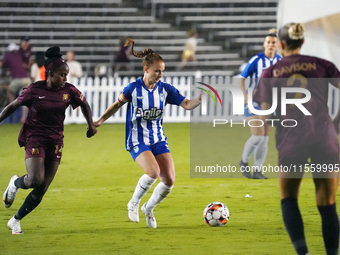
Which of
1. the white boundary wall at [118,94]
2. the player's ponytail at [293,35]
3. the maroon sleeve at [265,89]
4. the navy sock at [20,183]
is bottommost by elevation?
the white boundary wall at [118,94]

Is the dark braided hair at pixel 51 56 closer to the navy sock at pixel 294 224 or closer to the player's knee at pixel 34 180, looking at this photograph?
the player's knee at pixel 34 180

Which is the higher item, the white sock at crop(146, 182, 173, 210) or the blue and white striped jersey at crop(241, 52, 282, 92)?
the blue and white striped jersey at crop(241, 52, 282, 92)

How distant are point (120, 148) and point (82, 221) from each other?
6.80m

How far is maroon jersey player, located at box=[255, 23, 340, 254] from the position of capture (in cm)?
457

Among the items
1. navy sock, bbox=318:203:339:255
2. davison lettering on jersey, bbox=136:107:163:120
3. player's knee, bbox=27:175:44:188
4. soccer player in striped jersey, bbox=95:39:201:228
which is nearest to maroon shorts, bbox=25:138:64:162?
player's knee, bbox=27:175:44:188

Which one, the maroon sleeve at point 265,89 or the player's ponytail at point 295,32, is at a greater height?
the player's ponytail at point 295,32

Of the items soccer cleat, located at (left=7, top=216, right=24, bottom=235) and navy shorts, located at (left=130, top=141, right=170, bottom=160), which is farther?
navy shorts, located at (left=130, top=141, right=170, bottom=160)

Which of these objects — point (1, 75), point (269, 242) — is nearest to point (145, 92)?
point (269, 242)

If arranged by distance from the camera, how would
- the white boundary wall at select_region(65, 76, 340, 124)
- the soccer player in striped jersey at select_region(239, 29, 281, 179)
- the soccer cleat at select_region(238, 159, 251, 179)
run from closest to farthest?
the soccer player in striped jersey at select_region(239, 29, 281, 179) < the soccer cleat at select_region(238, 159, 251, 179) < the white boundary wall at select_region(65, 76, 340, 124)

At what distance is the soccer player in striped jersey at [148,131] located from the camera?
21.6 feet

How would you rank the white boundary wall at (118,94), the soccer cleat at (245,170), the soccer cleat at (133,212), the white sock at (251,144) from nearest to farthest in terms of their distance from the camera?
the soccer cleat at (133,212)
the white sock at (251,144)
the soccer cleat at (245,170)
the white boundary wall at (118,94)

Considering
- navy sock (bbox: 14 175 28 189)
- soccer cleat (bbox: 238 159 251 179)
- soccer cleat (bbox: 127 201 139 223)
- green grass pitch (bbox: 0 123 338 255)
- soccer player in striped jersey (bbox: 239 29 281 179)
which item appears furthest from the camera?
soccer cleat (bbox: 238 159 251 179)

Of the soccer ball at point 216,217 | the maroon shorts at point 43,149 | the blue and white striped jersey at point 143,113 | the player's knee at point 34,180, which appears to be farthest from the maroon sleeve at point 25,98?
the soccer ball at point 216,217

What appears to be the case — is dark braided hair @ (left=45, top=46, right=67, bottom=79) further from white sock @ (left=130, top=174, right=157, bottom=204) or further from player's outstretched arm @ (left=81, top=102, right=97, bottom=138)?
white sock @ (left=130, top=174, right=157, bottom=204)
